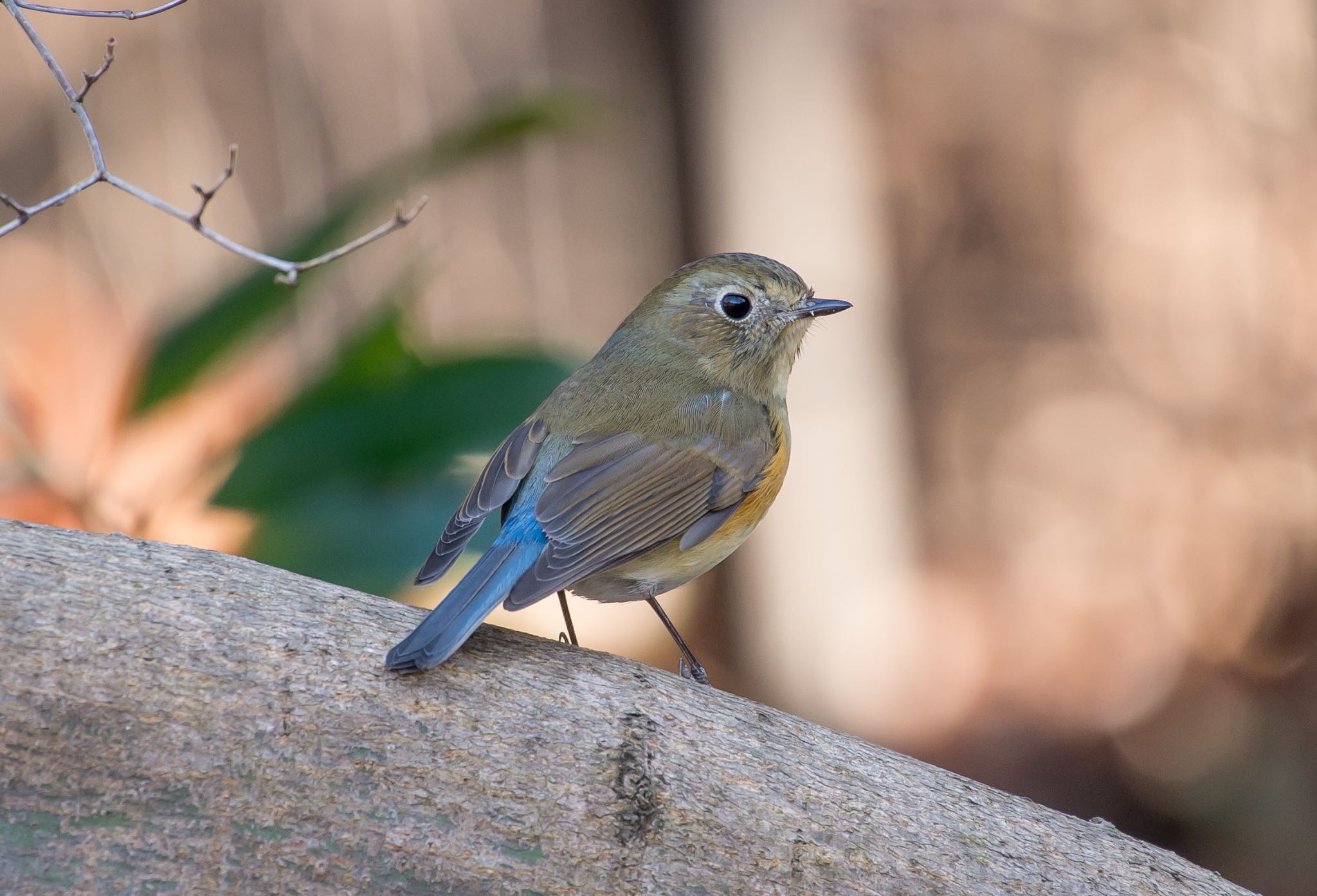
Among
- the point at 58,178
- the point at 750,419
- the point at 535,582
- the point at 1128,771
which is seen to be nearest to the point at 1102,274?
the point at 1128,771

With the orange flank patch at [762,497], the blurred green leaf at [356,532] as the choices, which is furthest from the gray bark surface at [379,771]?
the blurred green leaf at [356,532]

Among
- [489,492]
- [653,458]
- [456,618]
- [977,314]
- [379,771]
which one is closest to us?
[379,771]

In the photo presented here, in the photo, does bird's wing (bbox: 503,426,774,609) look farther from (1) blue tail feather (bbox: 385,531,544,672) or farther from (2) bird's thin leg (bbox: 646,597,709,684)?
(2) bird's thin leg (bbox: 646,597,709,684)

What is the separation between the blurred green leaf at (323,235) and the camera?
9.62 ft

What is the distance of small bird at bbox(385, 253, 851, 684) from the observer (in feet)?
7.13

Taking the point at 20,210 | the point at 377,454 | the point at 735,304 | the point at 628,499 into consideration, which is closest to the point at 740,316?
the point at 735,304

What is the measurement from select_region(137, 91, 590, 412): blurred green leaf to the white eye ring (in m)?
0.66

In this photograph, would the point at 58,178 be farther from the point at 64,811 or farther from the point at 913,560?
the point at 913,560

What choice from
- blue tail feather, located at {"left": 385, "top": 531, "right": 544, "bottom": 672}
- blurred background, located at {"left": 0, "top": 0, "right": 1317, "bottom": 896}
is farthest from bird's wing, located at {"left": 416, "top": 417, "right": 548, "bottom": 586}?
blurred background, located at {"left": 0, "top": 0, "right": 1317, "bottom": 896}

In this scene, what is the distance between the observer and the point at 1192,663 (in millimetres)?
4336

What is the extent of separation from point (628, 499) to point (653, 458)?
0.52 ft

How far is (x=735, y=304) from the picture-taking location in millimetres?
2785

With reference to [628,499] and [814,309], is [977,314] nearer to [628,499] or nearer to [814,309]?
[814,309]

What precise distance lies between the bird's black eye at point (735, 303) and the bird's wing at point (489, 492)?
1.74 ft
